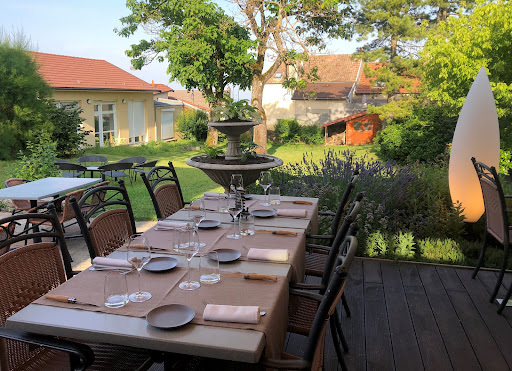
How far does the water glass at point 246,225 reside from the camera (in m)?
2.69

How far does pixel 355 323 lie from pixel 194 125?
844 inches

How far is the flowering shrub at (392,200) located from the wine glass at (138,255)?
2.80m

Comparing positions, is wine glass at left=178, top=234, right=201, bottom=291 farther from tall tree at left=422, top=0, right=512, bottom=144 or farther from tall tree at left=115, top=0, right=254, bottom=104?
tall tree at left=115, top=0, right=254, bottom=104

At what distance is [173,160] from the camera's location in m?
16.9

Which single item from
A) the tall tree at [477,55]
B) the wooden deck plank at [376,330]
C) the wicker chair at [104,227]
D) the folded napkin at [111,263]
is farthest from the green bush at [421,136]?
the folded napkin at [111,263]

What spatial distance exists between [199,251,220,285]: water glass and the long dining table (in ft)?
0.15

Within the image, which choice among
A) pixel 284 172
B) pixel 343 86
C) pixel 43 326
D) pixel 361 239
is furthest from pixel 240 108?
pixel 343 86

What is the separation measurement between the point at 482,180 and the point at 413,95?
17.2 metres

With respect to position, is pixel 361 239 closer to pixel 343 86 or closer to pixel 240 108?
pixel 240 108

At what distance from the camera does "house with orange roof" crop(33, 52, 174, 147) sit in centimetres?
1831

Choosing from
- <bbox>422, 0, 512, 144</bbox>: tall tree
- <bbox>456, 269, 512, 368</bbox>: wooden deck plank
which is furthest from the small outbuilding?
<bbox>456, 269, 512, 368</bbox>: wooden deck plank

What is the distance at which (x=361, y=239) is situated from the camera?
4.47 metres

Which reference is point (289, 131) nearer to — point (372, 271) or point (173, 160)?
point (173, 160)

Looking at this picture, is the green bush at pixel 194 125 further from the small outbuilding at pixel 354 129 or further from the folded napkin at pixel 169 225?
the folded napkin at pixel 169 225
